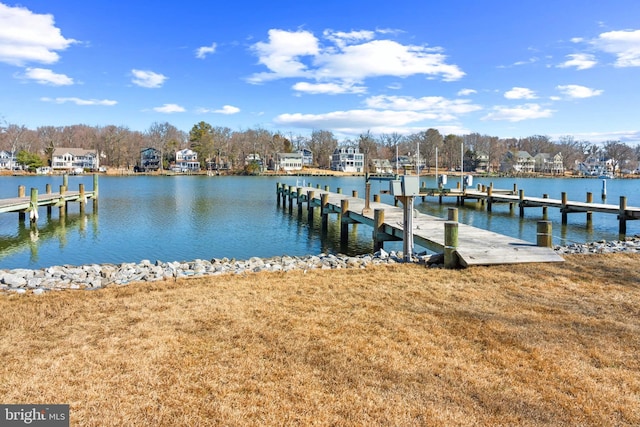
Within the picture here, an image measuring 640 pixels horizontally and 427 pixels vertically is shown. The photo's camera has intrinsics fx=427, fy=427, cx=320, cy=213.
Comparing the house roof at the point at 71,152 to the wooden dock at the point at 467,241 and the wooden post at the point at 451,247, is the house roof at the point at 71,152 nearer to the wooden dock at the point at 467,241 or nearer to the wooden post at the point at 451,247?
the wooden dock at the point at 467,241

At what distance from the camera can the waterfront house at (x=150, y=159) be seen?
116m

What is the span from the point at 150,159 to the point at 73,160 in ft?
60.4

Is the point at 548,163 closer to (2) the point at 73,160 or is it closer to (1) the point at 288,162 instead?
Answer: (1) the point at 288,162

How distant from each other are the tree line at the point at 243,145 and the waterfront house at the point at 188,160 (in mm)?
2298

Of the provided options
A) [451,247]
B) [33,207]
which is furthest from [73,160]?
[451,247]

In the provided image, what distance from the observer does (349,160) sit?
122m

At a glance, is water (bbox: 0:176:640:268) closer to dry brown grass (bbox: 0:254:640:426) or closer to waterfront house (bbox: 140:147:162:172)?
Answer: dry brown grass (bbox: 0:254:640:426)

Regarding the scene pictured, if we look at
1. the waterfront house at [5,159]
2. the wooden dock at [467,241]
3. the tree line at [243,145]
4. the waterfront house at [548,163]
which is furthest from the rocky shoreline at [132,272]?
the waterfront house at [548,163]

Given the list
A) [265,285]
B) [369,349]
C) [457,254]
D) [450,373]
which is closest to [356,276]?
[265,285]

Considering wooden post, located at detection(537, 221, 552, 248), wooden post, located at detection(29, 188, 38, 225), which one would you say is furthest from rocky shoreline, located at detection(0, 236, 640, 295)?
wooden post, located at detection(29, 188, 38, 225)

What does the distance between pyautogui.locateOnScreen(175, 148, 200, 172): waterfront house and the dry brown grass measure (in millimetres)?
113580

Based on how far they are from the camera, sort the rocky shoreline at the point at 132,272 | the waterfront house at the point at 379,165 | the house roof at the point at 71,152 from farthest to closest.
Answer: the waterfront house at the point at 379,165, the house roof at the point at 71,152, the rocky shoreline at the point at 132,272

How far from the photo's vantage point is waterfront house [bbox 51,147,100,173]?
10625 centimetres

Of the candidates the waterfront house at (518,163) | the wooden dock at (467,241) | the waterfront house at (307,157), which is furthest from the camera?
the waterfront house at (307,157)
